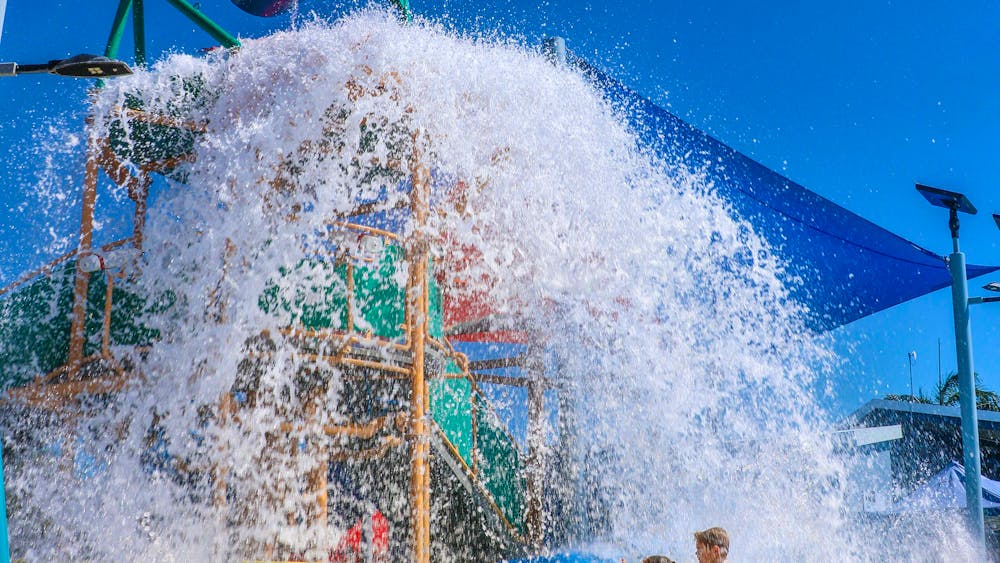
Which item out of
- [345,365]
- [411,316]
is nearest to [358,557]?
[345,365]

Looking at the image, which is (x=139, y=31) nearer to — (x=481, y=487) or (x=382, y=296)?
(x=382, y=296)

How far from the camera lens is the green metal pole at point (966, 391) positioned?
848 cm

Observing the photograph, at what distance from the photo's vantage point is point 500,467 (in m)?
7.32

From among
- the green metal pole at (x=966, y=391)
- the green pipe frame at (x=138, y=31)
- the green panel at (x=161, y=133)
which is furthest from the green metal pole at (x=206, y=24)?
the green metal pole at (x=966, y=391)

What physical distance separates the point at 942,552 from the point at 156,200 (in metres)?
9.76

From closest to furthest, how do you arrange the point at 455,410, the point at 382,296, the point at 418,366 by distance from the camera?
the point at 418,366, the point at 382,296, the point at 455,410

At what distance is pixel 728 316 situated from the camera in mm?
9352

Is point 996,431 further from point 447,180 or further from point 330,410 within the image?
point 330,410

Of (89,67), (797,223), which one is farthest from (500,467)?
(797,223)

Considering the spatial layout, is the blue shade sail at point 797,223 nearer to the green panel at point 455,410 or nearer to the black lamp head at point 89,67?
the green panel at point 455,410

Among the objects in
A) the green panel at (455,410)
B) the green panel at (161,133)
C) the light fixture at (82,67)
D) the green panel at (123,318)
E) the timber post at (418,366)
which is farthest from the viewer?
the green panel at (455,410)

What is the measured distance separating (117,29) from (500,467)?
5677 mm

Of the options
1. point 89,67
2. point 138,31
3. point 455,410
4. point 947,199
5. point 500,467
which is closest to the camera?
point 89,67

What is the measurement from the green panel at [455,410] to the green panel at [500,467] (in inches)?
5.6
